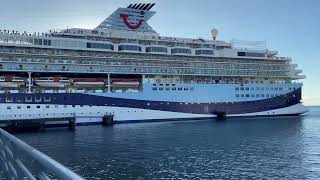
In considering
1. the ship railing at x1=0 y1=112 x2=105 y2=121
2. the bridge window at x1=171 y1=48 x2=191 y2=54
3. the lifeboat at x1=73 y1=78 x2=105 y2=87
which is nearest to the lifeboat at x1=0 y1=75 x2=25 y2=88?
the ship railing at x1=0 y1=112 x2=105 y2=121

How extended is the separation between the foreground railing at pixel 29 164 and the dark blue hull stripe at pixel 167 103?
43748 mm

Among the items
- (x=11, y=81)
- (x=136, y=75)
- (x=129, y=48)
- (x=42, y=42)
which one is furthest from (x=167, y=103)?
(x=11, y=81)

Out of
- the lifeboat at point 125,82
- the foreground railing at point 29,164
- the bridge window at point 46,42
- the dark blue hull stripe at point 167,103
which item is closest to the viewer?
the foreground railing at point 29,164

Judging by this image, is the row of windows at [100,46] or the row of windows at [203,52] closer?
the row of windows at [100,46]

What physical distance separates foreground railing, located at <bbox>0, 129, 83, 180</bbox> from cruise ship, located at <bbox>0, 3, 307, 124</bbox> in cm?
4296

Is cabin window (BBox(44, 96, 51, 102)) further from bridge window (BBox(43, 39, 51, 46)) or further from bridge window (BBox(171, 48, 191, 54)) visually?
bridge window (BBox(171, 48, 191, 54))

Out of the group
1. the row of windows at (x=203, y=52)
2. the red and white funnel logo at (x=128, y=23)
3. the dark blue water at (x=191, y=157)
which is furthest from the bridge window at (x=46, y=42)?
the row of windows at (x=203, y=52)

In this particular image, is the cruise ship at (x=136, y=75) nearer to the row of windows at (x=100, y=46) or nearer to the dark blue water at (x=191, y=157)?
the row of windows at (x=100, y=46)

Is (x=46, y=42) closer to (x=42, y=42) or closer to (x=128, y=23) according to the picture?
(x=42, y=42)

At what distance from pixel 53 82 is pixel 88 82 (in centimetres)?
445

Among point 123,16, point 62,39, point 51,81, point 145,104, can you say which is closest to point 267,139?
point 145,104

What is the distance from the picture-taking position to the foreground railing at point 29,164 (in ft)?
7.77

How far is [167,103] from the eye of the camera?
5434 centimetres

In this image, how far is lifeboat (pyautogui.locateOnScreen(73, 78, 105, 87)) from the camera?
50.7 meters
